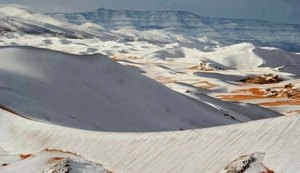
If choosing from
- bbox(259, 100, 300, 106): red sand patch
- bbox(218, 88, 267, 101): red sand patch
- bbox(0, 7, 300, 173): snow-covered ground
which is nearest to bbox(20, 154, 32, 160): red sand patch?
bbox(0, 7, 300, 173): snow-covered ground

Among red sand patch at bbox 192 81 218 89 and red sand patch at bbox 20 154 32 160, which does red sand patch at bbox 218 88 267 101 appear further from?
red sand patch at bbox 20 154 32 160

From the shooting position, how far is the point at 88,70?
4966 cm

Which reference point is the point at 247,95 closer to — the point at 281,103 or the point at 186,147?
the point at 281,103

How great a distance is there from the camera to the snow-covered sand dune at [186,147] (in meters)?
15.8

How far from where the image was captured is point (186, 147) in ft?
61.0

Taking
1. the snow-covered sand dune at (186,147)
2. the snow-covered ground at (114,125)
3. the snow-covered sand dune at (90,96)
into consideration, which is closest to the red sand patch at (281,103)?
the snow-covered ground at (114,125)

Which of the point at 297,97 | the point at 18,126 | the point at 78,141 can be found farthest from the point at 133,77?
the point at 297,97

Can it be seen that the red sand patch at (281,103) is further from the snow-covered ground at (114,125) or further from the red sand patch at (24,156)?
the red sand patch at (24,156)

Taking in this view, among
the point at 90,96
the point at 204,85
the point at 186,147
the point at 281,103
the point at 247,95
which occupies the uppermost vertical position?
the point at 186,147

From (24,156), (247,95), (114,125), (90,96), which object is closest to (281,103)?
(247,95)

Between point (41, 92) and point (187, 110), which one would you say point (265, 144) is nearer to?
point (41, 92)

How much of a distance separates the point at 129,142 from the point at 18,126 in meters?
8.54

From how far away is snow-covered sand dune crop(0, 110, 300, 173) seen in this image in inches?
623

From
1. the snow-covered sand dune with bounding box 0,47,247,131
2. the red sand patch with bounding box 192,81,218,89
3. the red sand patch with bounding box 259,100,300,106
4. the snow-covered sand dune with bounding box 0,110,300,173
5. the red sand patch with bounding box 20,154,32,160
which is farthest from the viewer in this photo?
the red sand patch with bounding box 192,81,218,89
